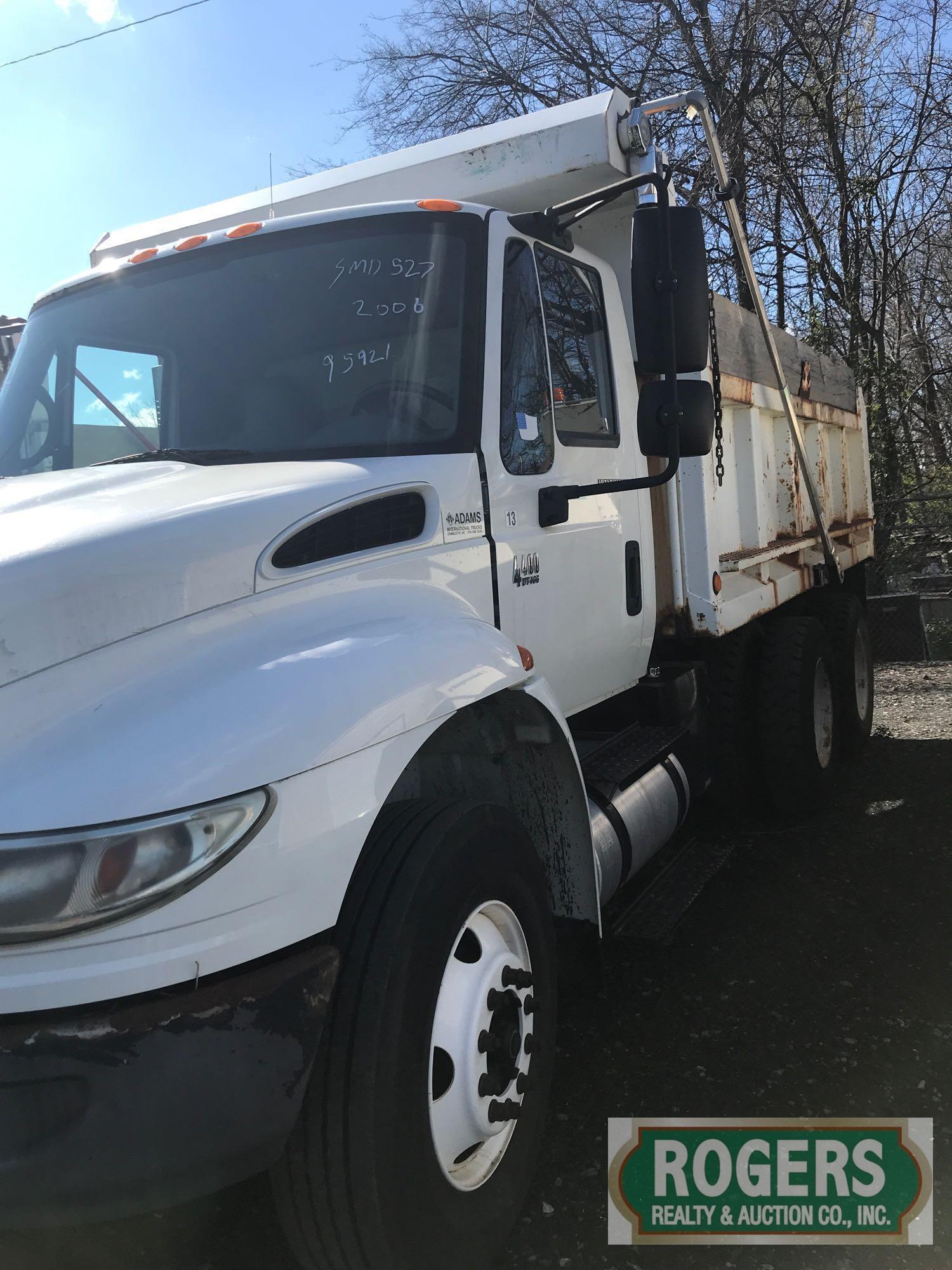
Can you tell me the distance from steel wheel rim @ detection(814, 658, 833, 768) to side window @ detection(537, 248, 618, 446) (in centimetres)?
258

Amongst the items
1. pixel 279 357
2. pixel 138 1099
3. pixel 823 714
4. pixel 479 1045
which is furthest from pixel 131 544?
pixel 823 714

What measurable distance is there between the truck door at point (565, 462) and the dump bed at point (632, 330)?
22 centimetres

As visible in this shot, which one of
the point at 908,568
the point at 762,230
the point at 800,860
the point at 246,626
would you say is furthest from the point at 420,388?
the point at 762,230

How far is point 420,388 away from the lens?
2816mm

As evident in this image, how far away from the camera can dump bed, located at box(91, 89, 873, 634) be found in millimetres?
3545

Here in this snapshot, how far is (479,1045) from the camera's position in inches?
87.2

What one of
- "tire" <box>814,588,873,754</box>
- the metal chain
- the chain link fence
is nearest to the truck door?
the metal chain

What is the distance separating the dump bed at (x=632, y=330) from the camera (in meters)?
3.54

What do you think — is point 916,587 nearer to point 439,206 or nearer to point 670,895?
point 670,895

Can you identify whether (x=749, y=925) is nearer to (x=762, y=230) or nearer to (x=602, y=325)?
(x=602, y=325)

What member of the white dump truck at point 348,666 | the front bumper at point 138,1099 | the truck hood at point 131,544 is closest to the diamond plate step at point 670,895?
the white dump truck at point 348,666

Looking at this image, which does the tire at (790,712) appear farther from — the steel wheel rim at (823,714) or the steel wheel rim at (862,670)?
the steel wheel rim at (862,670)

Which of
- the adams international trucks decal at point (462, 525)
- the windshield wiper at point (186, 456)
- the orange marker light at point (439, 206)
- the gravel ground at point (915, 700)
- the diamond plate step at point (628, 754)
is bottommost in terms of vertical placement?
the gravel ground at point (915, 700)

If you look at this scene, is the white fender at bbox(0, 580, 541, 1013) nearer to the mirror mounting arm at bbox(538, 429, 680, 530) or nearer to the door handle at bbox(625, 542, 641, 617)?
the mirror mounting arm at bbox(538, 429, 680, 530)
